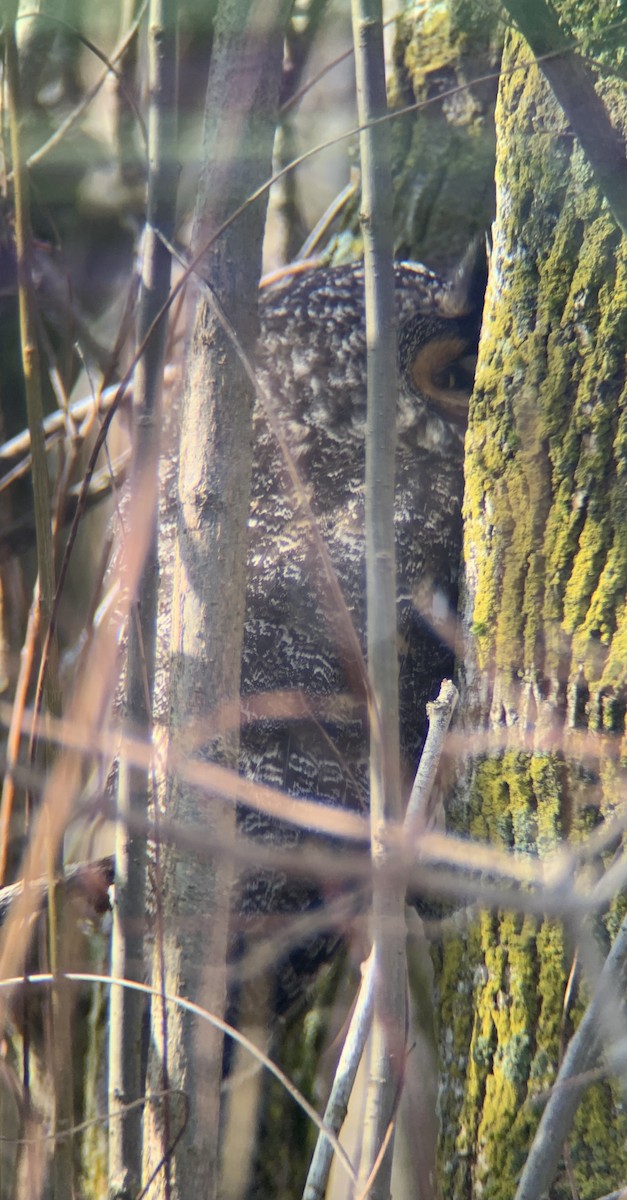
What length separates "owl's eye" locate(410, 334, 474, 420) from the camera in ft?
6.08

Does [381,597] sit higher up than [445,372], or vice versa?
[445,372]

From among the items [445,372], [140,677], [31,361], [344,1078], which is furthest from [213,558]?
[445,372]

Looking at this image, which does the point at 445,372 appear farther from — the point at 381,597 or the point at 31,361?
the point at 381,597

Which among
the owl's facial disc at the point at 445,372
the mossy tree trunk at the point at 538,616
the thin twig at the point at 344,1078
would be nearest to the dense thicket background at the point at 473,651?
the mossy tree trunk at the point at 538,616

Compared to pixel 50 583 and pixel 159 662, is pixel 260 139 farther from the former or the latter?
pixel 159 662

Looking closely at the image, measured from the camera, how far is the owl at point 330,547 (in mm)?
1461

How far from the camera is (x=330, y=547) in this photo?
1.62 meters

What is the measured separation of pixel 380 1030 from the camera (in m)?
0.76

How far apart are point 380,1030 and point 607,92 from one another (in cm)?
88

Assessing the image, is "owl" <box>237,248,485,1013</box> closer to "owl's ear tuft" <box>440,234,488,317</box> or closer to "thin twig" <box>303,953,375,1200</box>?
"owl's ear tuft" <box>440,234,488,317</box>

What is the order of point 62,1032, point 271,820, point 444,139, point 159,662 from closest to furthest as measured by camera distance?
point 62,1032
point 271,820
point 159,662
point 444,139

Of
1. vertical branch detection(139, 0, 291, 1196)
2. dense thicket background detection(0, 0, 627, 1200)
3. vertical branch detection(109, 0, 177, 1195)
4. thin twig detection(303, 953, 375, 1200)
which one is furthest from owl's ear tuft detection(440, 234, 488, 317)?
thin twig detection(303, 953, 375, 1200)

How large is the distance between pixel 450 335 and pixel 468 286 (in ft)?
0.31

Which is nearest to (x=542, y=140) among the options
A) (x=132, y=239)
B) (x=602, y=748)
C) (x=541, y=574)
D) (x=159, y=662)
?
(x=541, y=574)
